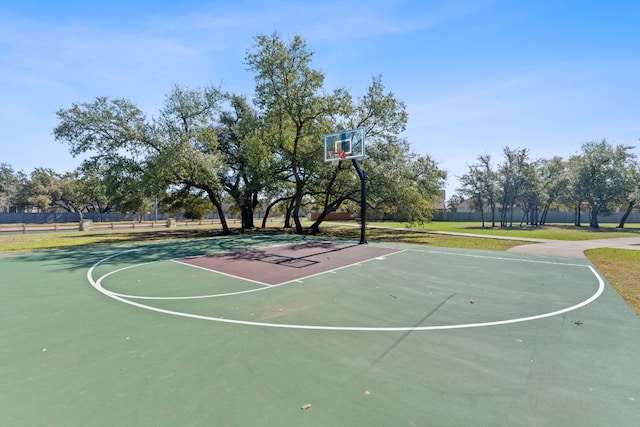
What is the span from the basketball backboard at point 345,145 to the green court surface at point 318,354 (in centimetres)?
983

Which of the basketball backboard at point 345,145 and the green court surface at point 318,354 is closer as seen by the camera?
the green court surface at point 318,354

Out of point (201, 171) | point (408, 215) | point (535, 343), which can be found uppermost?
point (201, 171)

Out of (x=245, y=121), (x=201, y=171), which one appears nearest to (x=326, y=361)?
(x=201, y=171)

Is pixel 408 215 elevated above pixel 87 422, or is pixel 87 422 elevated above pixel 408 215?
pixel 408 215

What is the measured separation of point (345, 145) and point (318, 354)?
13906 mm

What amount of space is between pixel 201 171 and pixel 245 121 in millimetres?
6547

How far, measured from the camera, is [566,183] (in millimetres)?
36188

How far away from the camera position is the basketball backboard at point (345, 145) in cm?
1625

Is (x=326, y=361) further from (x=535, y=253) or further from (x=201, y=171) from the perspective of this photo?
(x=201, y=171)

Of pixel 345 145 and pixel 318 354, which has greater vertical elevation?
pixel 345 145

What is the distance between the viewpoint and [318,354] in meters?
4.00

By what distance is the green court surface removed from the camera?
9.29ft

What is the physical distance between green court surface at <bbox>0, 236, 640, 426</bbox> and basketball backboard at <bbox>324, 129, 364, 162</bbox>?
9.83 m

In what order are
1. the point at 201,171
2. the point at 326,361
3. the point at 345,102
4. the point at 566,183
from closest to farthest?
1. the point at 326,361
2. the point at 201,171
3. the point at 345,102
4. the point at 566,183
